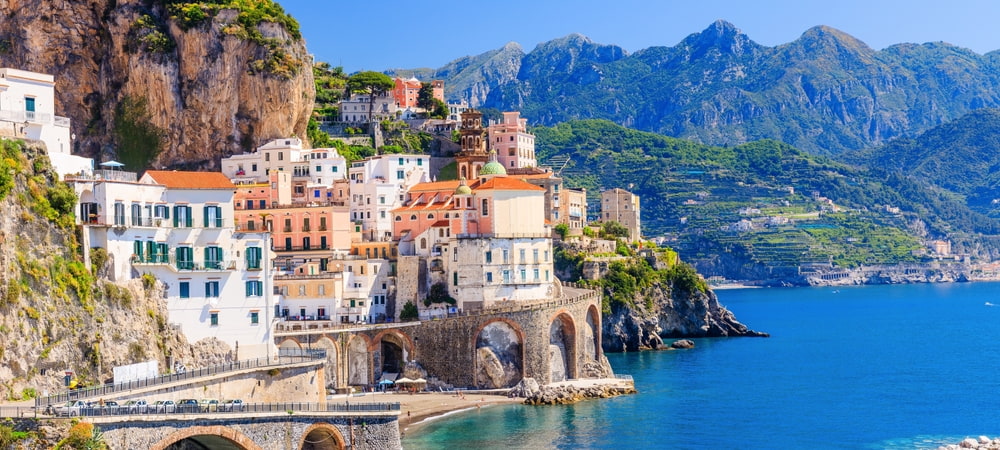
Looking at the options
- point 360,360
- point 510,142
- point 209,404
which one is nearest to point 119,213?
point 209,404

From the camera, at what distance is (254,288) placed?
64.5 meters

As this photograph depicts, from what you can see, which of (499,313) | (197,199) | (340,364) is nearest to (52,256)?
(197,199)

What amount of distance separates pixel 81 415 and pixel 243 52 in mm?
58467

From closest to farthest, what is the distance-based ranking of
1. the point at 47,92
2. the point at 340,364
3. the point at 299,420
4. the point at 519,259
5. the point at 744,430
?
the point at 299,420, the point at 47,92, the point at 744,430, the point at 340,364, the point at 519,259

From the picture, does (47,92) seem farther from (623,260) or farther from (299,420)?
(623,260)

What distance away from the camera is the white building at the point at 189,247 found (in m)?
57.5

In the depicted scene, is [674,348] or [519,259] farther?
[674,348]

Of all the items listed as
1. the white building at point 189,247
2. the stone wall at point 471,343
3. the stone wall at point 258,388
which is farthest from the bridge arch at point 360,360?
the stone wall at point 258,388

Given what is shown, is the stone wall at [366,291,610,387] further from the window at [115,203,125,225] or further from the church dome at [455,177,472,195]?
the window at [115,203,125,225]

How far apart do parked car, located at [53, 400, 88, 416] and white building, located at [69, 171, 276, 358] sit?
11.9 meters

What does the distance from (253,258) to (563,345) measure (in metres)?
27.8

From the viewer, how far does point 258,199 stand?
9325cm

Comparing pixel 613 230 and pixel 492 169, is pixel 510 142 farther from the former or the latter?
pixel 492 169

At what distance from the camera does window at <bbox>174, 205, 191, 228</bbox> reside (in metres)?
61.3
